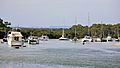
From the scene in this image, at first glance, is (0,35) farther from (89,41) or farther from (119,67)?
(119,67)

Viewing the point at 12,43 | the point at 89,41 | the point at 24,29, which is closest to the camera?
the point at 12,43

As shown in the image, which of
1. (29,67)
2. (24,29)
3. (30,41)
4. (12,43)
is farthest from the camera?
(24,29)

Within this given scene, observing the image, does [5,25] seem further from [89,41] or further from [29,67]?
[29,67]

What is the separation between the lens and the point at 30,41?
374 ft

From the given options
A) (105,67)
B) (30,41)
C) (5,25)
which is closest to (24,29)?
(5,25)

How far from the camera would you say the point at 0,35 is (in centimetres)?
15938

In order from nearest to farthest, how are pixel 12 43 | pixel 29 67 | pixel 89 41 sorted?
pixel 29 67
pixel 12 43
pixel 89 41

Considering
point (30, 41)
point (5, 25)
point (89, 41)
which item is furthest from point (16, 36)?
point (5, 25)

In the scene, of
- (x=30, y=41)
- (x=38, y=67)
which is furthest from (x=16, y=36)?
(x=38, y=67)

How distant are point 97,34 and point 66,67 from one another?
15956 cm

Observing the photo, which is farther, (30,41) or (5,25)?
(5,25)

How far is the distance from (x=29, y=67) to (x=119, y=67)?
9.75 meters

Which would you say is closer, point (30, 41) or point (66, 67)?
point (66, 67)

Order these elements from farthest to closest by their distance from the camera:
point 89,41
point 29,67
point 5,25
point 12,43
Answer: point 5,25, point 89,41, point 12,43, point 29,67
